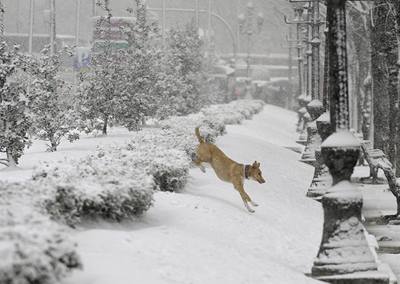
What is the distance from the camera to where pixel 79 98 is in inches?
988

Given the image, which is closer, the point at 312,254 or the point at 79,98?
the point at 312,254

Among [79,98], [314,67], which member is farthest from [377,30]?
[79,98]

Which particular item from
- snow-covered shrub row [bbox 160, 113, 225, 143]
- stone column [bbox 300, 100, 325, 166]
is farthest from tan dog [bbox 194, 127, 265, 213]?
stone column [bbox 300, 100, 325, 166]

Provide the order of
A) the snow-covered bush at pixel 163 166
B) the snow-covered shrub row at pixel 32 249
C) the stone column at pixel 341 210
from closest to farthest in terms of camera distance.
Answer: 1. the snow-covered shrub row at pixel 32 249
2. the stone column at pixel 341 210
3. the snow-covered bush at pixel 163 166

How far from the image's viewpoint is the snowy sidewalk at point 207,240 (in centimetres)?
747

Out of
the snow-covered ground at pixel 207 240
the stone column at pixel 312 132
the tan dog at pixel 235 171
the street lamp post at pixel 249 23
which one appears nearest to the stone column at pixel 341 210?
the snow-covered ground at pixel 207 240

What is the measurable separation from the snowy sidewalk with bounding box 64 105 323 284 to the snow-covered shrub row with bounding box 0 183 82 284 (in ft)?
1.29

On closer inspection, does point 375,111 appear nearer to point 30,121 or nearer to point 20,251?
point 30,121

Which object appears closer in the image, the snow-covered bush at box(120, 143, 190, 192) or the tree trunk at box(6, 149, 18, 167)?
the snow-covered bush at box(120, 143, 190, 192)

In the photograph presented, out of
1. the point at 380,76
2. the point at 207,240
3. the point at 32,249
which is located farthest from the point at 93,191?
the point at 380,76

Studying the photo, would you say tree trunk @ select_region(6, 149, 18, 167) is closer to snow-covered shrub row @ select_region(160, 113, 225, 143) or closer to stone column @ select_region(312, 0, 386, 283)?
snow-covered shrub row @ select_region(160, 113, 225, 143)

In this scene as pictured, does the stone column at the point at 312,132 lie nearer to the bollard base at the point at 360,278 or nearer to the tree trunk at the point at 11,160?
the tree trunk at the point at 11,160

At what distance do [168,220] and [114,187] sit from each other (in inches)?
45.2

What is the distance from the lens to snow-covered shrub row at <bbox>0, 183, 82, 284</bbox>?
5926 millimetres
